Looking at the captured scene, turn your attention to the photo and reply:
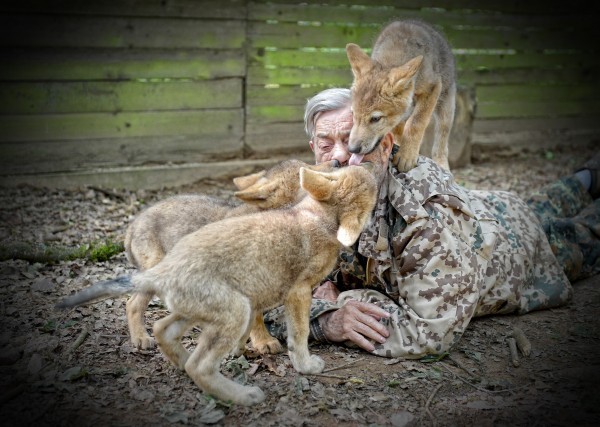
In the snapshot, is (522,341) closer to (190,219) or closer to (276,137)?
(190,219)

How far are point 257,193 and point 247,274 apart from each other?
928 millimetres

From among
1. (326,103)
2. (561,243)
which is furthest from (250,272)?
(561,243)

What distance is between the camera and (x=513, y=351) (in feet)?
17.3

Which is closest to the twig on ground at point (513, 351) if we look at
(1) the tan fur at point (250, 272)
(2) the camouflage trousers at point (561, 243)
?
(2) the camouflage trousers at point (561, 243)

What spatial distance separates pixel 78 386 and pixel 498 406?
2935mm

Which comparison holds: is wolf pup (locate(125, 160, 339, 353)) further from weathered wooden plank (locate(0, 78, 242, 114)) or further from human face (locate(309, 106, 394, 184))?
weathered wooden plank (locate(0, 78, 242, 114))

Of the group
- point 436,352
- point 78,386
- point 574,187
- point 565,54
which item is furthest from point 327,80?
point 78,386

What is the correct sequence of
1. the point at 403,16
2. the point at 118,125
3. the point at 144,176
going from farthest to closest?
the point at 403,16, the point at 144,176, the point at 118,125

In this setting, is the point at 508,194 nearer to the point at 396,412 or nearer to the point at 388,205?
the point at 388,205

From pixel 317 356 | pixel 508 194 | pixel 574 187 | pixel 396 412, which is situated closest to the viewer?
pixel 396 412

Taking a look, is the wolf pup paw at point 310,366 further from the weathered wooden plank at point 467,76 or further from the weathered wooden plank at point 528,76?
the weathered wooden plank at point 528,76

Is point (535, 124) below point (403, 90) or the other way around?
below

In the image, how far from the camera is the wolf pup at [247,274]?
13.5 feet

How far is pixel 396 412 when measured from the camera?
4.42m
